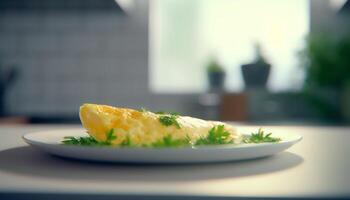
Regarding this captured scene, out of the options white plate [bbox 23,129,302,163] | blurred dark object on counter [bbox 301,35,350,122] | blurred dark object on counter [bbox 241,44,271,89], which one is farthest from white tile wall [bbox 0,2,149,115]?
white plate [bbox 23,129,302,163]

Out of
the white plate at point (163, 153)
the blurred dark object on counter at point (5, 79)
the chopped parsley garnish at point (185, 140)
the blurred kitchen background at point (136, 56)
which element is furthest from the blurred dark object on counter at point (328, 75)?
the white plate at point (163, 153)

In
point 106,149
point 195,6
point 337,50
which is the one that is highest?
point 195,6

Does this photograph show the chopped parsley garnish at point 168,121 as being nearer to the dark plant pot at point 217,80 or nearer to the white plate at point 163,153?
the white plate at point 163,153

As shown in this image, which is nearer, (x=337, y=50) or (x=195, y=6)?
(x=337, y=50)

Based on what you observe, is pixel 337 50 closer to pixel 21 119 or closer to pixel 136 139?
pixel 21 119

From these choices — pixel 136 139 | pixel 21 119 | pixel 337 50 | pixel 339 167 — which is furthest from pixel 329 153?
pixel 337 50

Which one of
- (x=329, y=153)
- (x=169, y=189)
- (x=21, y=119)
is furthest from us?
(x=21, y=119)

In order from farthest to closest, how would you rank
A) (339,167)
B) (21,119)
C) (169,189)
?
(21,119) → (339,167) → (169,189)
